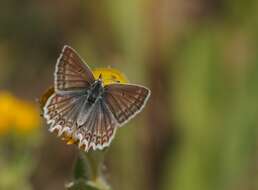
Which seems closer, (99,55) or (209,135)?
(209,135)

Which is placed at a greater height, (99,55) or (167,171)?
(99,55)

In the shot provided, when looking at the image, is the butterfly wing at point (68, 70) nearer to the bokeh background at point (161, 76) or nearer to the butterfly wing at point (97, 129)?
the butterfly wing at point (97, 129)

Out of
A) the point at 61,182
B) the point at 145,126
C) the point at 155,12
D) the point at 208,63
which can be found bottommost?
the point at 61,182

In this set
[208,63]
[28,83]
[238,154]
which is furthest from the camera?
[28,83]

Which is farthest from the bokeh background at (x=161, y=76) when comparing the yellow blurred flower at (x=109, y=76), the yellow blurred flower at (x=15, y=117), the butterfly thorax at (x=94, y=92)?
the butterfly thorax at (x=94, y=92)

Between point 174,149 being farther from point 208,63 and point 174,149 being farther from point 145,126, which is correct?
point 208,63

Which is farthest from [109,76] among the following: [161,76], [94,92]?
[161,76]

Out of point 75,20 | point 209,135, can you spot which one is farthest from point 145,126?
point 75,20

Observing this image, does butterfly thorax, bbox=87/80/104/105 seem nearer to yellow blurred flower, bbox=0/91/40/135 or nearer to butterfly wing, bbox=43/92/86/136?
butterfly wing, bbox=43/92/86/136
